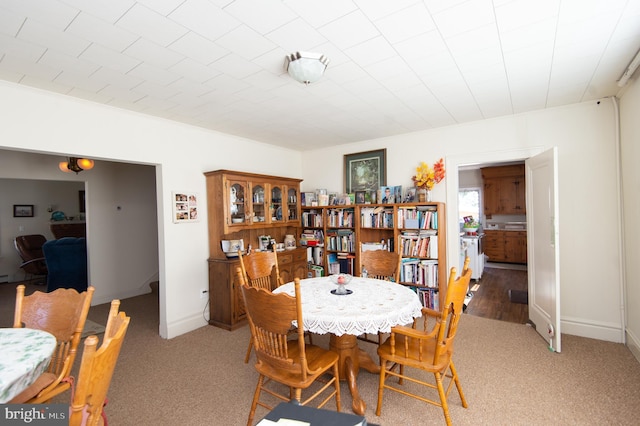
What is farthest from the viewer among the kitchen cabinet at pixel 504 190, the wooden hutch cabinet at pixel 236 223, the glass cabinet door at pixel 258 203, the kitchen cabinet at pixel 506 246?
the kitchen cabinet at pixel 504 190

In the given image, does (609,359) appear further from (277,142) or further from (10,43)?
(10,43)

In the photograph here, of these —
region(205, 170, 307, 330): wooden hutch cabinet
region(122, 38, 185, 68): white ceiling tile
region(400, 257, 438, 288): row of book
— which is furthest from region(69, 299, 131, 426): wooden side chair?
region(400, 257, 438, 288): row of book

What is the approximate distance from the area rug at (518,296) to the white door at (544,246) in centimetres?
102

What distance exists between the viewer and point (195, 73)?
7.84 ft

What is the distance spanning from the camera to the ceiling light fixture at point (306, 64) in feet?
6.96

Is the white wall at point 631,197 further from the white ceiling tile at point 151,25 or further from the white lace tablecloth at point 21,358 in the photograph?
the white lace tablecloth at point 21,358

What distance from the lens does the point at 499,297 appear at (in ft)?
15.6

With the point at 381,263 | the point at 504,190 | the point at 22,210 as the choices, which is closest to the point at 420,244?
the point at 381,263

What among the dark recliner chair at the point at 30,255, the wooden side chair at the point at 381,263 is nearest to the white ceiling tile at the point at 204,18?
the wooden side chair at the point at 381,263

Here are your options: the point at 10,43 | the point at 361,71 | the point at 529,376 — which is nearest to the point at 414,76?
the point at 361,71

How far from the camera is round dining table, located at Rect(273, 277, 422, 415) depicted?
1.93 meters

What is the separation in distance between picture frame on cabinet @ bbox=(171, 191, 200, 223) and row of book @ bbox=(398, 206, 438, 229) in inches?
104

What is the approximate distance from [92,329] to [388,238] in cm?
393

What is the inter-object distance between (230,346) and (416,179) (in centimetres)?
304
